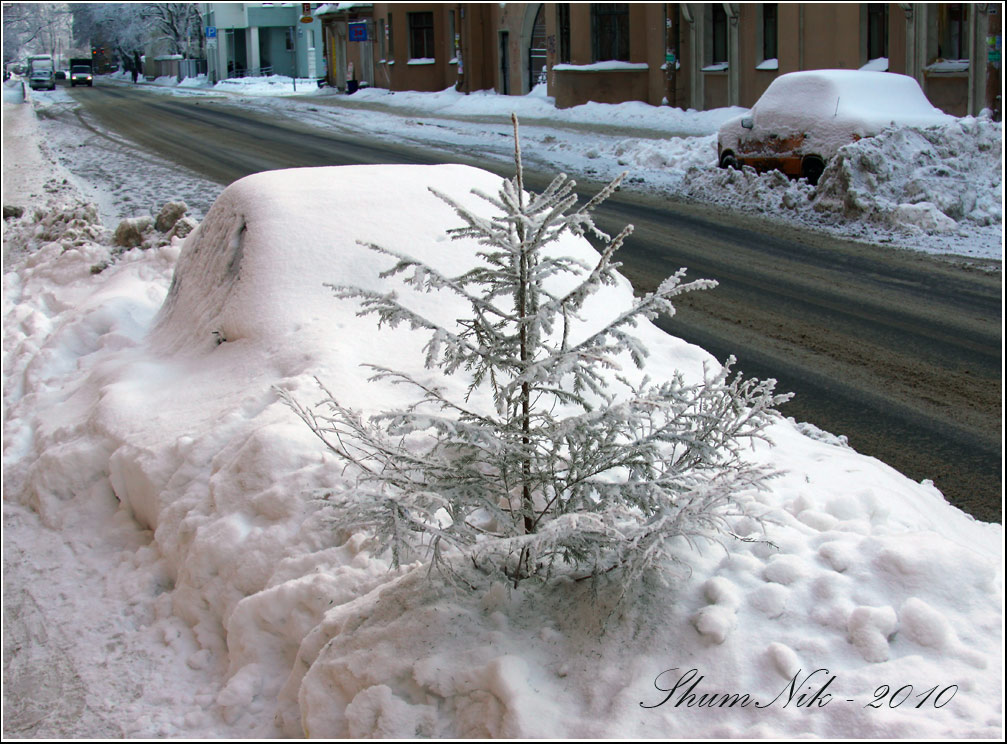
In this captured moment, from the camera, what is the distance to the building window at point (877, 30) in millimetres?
21047

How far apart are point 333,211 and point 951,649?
4.71 meters

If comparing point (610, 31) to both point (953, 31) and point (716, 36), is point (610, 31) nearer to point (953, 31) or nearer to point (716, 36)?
point (716, 36)

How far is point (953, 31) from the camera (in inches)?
773

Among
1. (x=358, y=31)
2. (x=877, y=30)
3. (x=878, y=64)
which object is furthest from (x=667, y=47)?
(x=358, y=31)

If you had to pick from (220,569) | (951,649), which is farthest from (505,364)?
(220,569)

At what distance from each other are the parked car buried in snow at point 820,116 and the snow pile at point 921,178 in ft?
1.85

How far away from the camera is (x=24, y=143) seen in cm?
2336

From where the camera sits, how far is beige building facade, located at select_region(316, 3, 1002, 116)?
1950 centimetres

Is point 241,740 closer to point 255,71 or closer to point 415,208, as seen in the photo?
point 415,208

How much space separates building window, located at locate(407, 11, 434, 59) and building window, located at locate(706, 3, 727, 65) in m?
16.0

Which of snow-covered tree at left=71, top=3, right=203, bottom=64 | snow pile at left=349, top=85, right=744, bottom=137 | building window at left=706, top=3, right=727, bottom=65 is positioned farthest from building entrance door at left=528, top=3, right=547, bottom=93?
snow-covered tree at left=71, top=3, right=203, bottom=64

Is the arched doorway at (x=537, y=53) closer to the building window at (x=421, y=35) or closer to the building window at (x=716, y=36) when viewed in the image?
the building window at (x=421, y=35)

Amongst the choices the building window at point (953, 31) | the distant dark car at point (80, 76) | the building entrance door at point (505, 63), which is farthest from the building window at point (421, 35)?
the building window at point (953, 31)

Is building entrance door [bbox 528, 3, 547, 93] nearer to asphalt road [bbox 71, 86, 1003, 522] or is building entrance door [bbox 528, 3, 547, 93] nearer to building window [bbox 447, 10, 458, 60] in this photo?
building window [bbox 447, 10, 458, 60]
